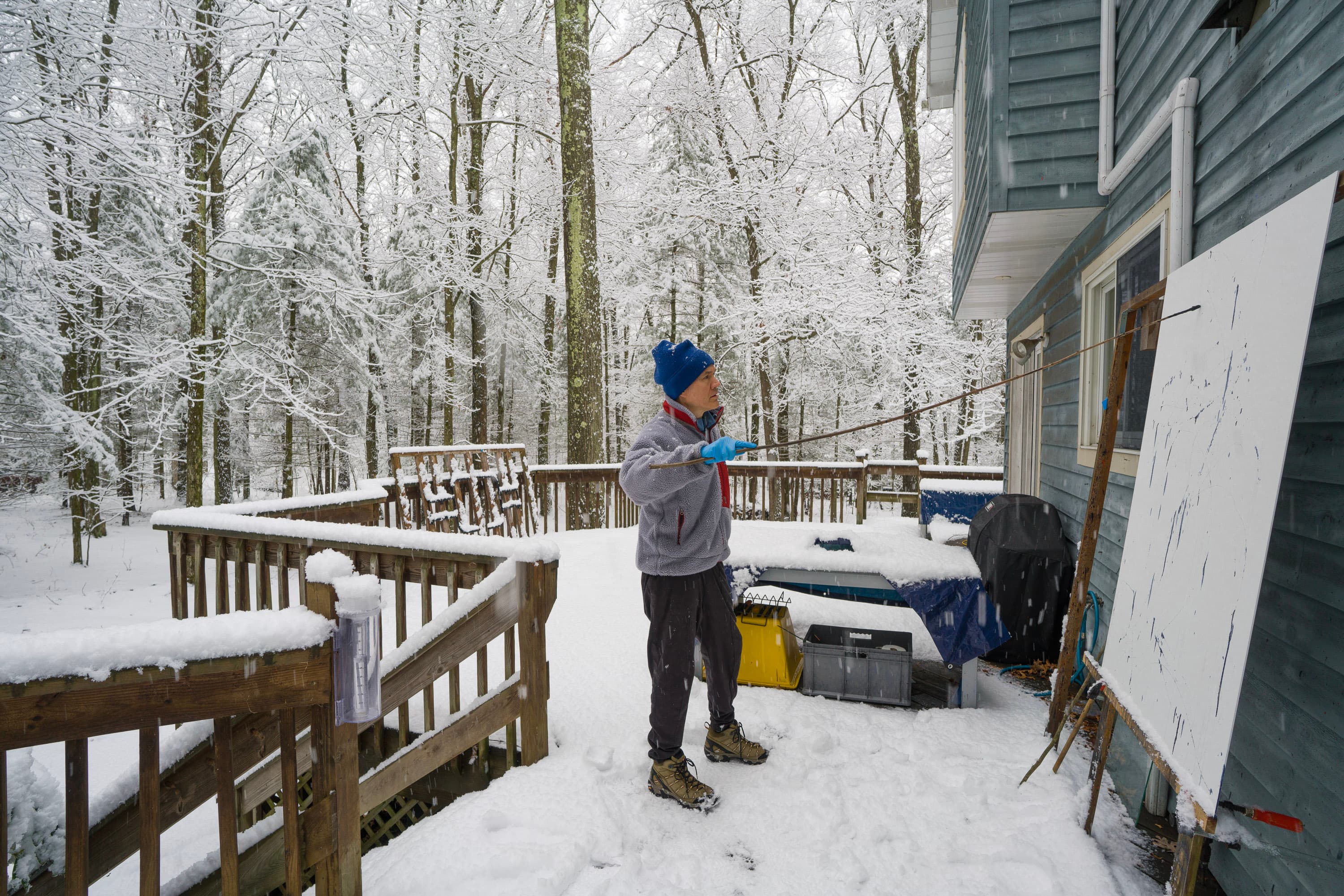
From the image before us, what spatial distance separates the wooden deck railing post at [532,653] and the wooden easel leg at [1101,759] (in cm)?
208

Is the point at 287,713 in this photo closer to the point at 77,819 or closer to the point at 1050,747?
the point at 77,819

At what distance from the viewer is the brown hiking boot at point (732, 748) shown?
278 cm

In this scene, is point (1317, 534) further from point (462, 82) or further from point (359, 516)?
point (462, 82)

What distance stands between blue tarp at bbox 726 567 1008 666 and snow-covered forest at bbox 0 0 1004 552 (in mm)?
A: 6143

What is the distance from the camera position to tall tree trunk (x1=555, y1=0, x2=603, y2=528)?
836 centimetres

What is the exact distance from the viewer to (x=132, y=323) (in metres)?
12.9

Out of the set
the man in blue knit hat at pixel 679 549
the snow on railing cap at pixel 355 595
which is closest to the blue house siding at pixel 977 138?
the man in blue knit hat at pixel 679 549

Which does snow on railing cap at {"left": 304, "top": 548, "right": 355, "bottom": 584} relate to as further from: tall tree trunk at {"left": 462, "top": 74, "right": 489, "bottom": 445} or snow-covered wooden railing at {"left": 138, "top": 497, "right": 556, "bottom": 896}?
tall tree trunk at {"left": 462, "top": 74, "right": 489, "bottom": 445}

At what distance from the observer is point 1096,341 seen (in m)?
4.05

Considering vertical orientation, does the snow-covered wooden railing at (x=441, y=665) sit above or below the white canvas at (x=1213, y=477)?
below

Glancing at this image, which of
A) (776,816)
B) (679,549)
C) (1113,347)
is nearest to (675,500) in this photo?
(679,549)

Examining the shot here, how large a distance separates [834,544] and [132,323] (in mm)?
14793

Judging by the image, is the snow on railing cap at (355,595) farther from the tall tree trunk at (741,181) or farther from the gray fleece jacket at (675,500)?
the tall tree trunk at (741,181)

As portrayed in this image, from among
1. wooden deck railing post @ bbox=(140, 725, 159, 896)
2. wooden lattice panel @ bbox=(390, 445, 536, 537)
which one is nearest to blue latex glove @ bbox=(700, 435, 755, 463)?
wooden deck railing post @ bbox=(140, 725, 159, 896)
